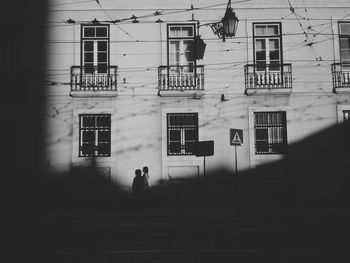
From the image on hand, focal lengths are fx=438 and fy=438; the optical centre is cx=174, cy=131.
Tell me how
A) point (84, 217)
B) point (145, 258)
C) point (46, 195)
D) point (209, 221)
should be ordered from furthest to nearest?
1. point (46, 195)
2. point (84, 217)
3. point (209, 221)
4. point (145, 258)

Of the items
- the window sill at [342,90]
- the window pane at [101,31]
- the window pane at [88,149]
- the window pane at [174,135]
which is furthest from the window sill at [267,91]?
the window pane at [88,149]

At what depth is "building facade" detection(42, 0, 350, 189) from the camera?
57.7 feet

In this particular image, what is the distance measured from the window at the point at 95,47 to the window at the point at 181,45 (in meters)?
2.64

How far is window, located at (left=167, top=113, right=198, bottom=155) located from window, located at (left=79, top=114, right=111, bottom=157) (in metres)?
2.49

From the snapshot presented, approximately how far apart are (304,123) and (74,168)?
9.45 metres

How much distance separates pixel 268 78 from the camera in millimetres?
17719

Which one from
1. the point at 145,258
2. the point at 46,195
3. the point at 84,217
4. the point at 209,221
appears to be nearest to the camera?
the point at 145,258

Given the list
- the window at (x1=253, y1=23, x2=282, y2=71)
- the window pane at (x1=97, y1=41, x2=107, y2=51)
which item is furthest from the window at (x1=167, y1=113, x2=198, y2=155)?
the window pane at (x1=97, y1=41, x2=107, y2=51)

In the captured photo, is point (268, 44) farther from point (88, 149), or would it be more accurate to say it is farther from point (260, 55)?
point (88, 149)

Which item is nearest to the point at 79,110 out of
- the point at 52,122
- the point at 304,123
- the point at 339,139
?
the point at 52,122

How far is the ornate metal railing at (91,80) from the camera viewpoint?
57.8 feet

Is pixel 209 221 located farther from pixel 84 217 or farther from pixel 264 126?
pixel 264 126

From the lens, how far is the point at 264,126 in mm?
17875

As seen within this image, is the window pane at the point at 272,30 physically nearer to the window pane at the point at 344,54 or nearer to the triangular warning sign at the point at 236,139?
the window pane at the point at 344,54
